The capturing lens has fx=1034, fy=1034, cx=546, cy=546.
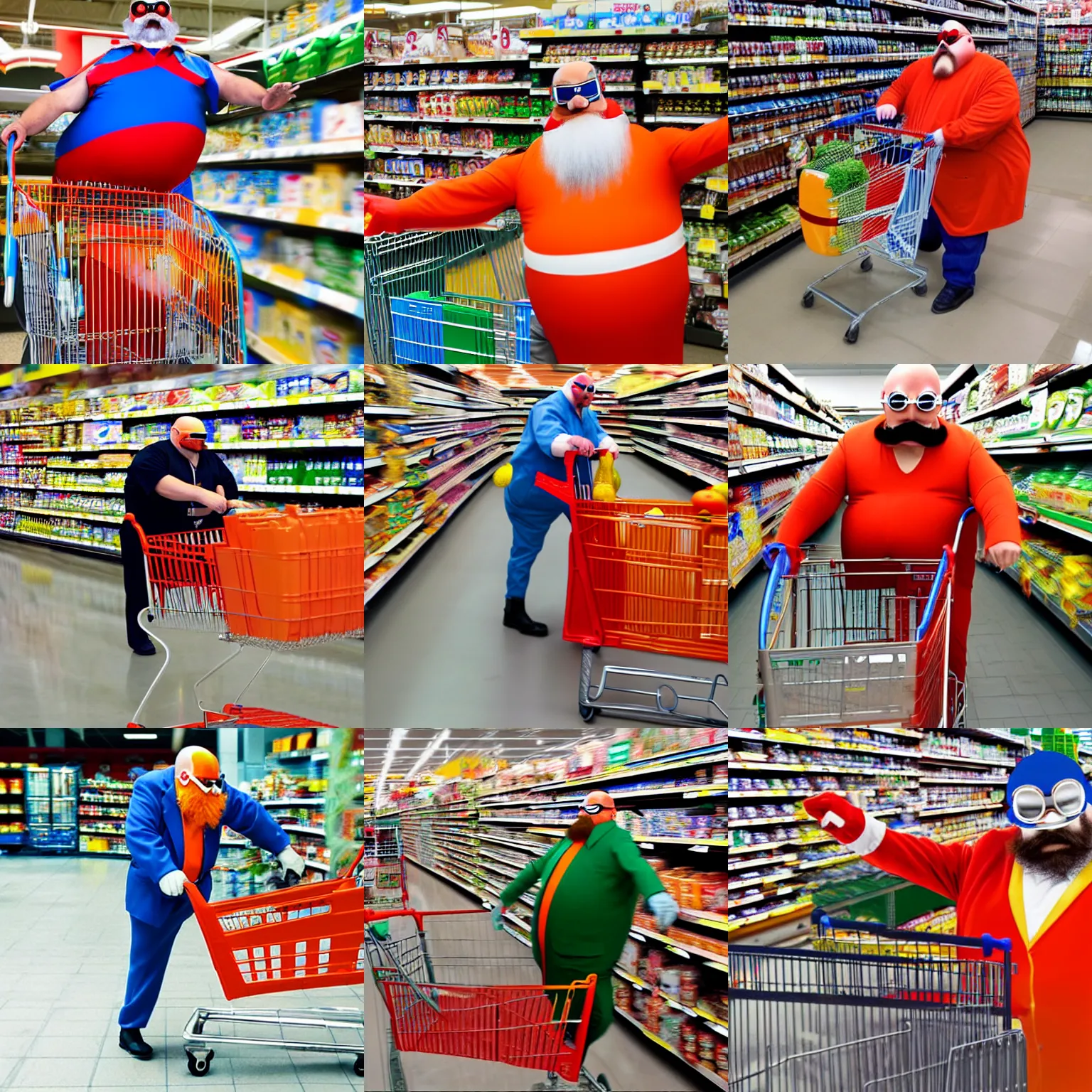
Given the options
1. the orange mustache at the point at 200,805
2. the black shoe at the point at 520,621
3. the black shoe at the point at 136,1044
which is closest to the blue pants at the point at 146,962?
the black shoe at the point at 136,1044

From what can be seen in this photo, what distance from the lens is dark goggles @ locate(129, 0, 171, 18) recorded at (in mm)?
3170

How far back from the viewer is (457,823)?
4.46 m

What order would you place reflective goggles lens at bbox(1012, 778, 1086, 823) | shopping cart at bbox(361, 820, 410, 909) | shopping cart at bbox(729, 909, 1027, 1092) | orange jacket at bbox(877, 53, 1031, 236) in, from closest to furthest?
shopping cart at bbox(729, 909, 1027, 1092)
reflective goggles lens at bbox(1012, 778, 1086, 823)
orange jacket at bbox(877, 53, 1031, 236)
shopping cart at bbox(361, 820, 410, 909)

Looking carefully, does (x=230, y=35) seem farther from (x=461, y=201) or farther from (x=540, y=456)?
(x=540, y=456)

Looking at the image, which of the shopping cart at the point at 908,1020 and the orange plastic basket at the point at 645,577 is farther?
the orange plastic basket at the point at 645,577

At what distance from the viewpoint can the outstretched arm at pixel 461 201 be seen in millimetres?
3135

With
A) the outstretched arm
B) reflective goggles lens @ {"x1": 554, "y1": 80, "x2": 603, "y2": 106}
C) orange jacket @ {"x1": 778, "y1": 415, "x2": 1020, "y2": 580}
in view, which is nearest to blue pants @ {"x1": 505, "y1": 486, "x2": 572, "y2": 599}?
orange jacket @ {"x1": 778, "y1": 415, "x2": 1020, "y2": 580}

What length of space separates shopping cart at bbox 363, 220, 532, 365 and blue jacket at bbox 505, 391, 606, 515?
0.62ft

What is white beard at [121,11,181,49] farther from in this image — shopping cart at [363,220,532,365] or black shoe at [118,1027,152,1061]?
black shoe at [118,1027,152,1061]

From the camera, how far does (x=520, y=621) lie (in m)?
3.49

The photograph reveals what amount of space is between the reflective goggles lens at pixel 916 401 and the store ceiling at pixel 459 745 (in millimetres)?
1428

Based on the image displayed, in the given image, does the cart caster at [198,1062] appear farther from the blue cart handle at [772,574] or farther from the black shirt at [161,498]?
the blue cart handle at [772,574]

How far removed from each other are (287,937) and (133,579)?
1.29m

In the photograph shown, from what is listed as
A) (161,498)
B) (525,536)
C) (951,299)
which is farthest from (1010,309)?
(161,498)
